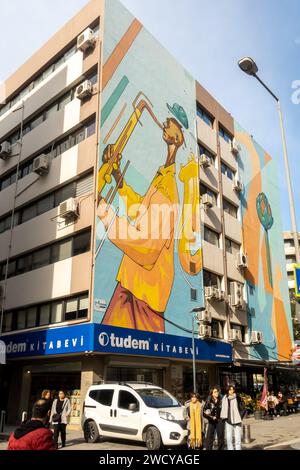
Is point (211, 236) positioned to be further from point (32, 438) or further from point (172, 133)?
point (32, 438)

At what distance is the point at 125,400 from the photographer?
47.3 feet

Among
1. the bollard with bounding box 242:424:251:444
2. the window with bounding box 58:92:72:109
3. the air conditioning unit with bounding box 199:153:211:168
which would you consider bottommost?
the bollard with bounding box 242:424:251:444

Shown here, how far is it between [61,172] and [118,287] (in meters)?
7.85

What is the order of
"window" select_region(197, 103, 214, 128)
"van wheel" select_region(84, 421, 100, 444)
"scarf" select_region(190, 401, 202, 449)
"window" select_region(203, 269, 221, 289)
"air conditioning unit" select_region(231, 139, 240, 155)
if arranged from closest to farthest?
1. "scarf" select_region(190, 401, 202, 449)
2. "van wheel" select_region(84, 421, 100, 444)
3. "window" select_region(203, 269, 221, 289)
4. "window" select_region(197, 103, 214, 128)
5. "air conditioning unit" select_region(231, 139, 240, 155)

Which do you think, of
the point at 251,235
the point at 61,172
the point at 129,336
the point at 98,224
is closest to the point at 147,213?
the point at 98,224

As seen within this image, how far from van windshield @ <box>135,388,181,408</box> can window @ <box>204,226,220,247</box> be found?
15846 millimetres

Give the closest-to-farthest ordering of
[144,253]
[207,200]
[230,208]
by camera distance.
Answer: [144,253]
[207,200]
[230,208]

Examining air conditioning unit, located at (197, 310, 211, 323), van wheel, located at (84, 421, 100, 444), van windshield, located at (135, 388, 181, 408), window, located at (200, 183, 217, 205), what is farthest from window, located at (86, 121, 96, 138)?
van wheel, located at (84, 421, 100, 444)

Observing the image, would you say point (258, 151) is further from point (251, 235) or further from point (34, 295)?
point (34, 295)

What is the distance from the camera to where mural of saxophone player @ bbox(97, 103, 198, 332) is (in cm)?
2147

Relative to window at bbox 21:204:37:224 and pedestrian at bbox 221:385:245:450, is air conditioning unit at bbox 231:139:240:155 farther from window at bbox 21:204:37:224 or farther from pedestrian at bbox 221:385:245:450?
pedestrian at bbox 221:385:245:450

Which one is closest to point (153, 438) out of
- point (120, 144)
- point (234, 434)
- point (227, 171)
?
point (234, 434)

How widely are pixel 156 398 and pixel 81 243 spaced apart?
33.1 ft

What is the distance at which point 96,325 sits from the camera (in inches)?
746
